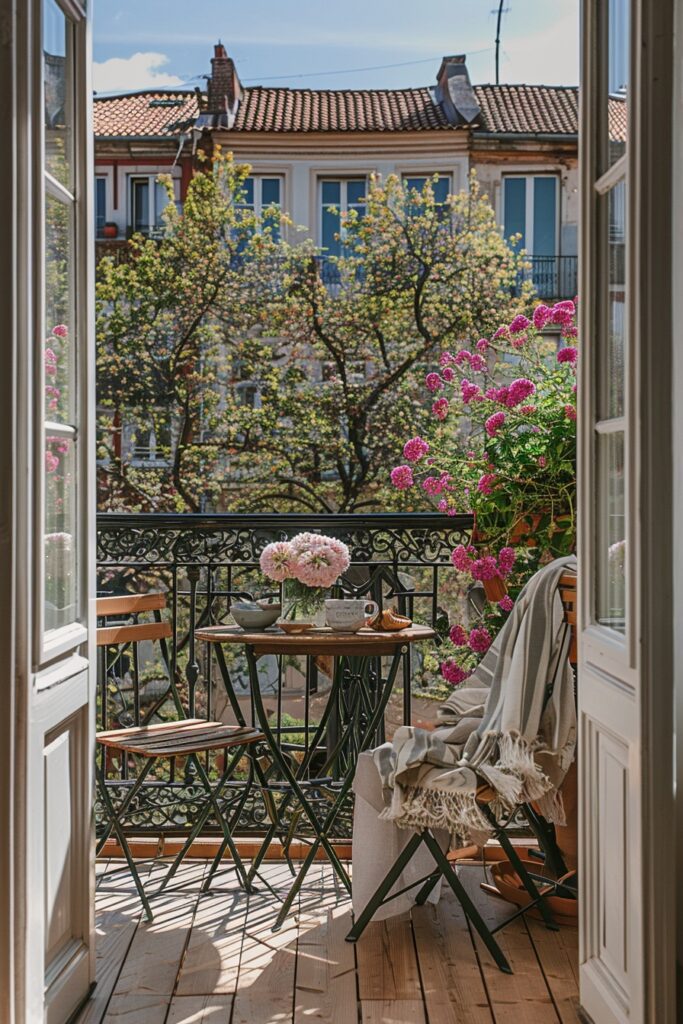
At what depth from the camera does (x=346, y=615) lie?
349 centimetres

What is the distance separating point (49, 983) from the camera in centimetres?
239

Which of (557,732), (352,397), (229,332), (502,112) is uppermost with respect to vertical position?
(502,112)

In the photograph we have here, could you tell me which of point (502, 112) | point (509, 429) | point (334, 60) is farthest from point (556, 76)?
point (509, 429)

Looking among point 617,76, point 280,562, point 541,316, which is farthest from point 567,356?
point 617,76

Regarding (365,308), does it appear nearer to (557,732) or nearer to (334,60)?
(334,60)

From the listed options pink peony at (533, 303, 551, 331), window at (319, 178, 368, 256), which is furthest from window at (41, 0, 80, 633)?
window at (319, 178, 368, 256)

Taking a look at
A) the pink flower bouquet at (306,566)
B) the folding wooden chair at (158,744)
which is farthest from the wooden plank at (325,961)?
the pink flower bouquet at (306,566)

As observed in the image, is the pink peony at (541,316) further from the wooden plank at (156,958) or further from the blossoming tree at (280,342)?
the blossoming tree at (280,342)

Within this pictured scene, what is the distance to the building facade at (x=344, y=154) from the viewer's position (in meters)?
14.1

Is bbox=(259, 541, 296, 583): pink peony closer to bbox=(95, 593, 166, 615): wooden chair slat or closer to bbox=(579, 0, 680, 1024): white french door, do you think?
bbox=(95, 593, 166, 615): wooden chair slat

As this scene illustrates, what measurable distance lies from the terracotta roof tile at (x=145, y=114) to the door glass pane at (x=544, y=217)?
4641mm

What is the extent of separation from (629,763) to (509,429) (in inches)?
79.4

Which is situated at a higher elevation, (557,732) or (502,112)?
(502,112)

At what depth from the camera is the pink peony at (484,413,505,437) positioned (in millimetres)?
4023
